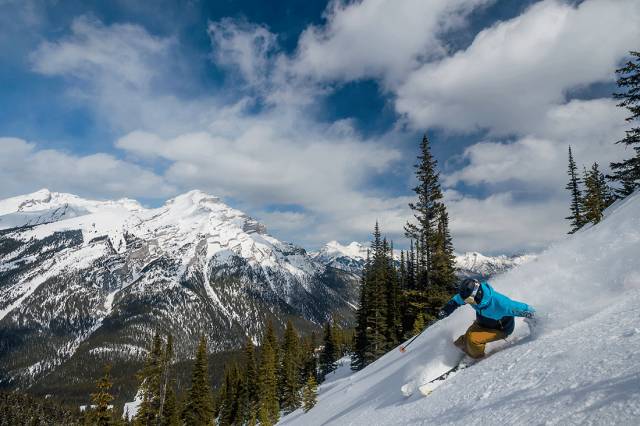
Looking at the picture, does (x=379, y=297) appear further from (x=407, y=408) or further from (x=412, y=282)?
(x=407, y=408)

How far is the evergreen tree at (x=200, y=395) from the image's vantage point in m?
49.7

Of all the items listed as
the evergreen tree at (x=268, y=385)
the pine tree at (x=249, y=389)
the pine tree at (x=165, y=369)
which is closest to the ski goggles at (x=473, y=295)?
the pine tree at (x=165, y=369)

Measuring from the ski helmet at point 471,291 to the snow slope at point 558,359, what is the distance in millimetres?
1205

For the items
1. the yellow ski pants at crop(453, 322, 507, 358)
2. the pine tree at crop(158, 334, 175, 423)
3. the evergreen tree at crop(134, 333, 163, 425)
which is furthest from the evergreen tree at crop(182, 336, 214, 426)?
the yellow ski pants at crop(453, 322, 507, 358)

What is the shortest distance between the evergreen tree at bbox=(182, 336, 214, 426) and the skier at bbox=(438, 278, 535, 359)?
47.4 m

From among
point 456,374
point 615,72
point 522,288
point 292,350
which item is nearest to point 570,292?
point 522,288

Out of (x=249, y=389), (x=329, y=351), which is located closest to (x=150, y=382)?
(x=249, y=389)

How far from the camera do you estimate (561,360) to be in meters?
5.74

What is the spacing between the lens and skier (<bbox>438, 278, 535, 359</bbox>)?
25.6 feet

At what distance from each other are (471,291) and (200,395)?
52.4 metres

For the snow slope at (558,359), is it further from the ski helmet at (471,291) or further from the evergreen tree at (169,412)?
the evergreen tree at (169,412)

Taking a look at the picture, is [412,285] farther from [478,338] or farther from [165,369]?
[478,338]

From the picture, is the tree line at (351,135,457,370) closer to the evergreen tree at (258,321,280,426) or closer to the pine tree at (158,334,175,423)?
the evergreen tree at (258,321,280,426)

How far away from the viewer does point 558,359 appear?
19.1 ft
